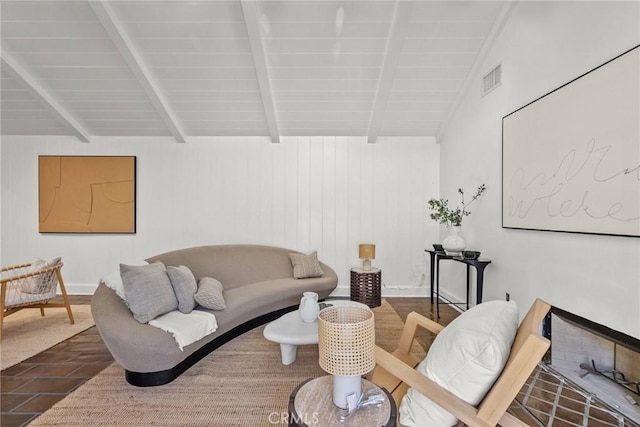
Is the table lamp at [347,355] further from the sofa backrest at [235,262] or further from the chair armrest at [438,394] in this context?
the sofa backrest at [235,262]

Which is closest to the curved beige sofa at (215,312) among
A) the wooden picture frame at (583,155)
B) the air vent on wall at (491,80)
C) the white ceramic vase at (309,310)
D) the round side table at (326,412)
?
the white ceramic vase at (309,310)

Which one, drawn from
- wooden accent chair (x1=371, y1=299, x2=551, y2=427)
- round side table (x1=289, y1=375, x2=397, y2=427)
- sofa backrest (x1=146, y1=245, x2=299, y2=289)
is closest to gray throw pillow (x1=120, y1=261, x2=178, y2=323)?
sofa backrest (x1=146, y1=245, x2=299, y2=289)

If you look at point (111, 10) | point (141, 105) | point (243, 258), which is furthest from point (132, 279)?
point (141, 105)

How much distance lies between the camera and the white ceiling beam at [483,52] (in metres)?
2.98

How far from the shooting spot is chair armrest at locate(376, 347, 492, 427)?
1.25 metres

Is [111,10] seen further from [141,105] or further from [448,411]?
[448,411]

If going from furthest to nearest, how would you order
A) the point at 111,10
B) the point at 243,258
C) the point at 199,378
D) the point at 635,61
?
the point at 243,258
the point at 111,10
the point at 199,378
the point at 635,61

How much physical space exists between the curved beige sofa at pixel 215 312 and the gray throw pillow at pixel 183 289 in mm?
267

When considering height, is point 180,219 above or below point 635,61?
below

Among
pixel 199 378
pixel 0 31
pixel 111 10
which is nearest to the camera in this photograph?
pixel 199 378

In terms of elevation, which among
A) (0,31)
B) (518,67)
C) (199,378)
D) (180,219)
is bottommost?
(199,378)

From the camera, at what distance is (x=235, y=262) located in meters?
4.02

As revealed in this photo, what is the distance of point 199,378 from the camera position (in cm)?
237

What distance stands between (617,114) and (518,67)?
49.8 inches
